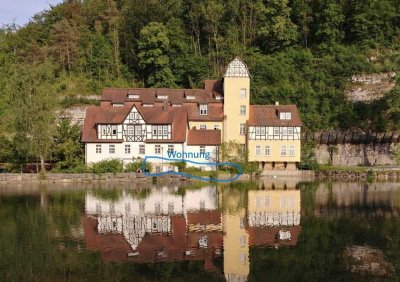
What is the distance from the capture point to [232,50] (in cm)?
6600

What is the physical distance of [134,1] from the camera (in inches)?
2832

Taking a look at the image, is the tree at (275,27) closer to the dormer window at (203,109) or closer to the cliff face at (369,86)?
the cliff face at (369,86)

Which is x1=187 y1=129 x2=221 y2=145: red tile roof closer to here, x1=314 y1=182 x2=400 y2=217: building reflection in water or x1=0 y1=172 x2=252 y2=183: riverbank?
x1=0 y1=172 x2=252 y2=183: riverbank

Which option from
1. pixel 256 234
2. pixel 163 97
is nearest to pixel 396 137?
pixel 163 97

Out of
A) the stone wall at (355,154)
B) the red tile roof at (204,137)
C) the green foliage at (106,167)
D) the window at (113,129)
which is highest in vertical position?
the window at (113,129)

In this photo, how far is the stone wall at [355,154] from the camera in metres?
52.4

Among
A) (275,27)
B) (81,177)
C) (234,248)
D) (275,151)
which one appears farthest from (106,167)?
(275,27)

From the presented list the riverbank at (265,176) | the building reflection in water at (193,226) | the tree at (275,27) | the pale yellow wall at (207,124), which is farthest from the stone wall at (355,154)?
the tree at (275,27)

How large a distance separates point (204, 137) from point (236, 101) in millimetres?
5384

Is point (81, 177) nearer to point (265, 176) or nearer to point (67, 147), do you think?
point (67, 147)

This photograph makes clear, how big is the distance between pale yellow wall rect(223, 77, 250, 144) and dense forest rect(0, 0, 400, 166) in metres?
8.53

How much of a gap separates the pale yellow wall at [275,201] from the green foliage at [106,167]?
14.9 metres

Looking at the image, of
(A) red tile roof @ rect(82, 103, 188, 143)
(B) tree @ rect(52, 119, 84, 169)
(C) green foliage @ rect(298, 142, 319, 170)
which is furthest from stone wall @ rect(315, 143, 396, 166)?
(B) tree @ rect(52, 119, 84, 169)

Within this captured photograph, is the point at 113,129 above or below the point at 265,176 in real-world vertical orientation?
above
